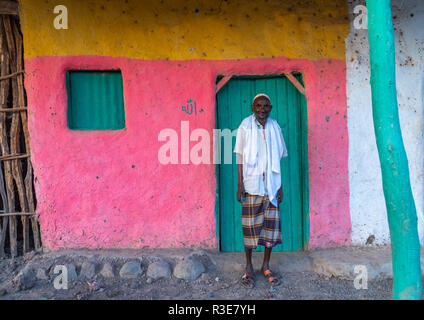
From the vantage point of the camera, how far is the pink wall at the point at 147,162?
3900mm

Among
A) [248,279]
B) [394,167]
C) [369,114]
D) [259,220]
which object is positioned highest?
[369,114]

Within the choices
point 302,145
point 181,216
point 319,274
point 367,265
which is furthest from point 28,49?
point 367,265

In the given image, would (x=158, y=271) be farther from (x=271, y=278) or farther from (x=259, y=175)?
(x=259, y=175)

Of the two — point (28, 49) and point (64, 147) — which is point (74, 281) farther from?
point (28, 49)

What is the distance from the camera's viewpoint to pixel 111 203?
394cm

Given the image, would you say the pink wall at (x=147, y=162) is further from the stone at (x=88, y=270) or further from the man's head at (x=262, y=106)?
the man's head at (x=262, y=106)

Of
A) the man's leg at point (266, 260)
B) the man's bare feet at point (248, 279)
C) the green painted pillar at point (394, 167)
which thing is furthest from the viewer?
the man's leg at point (266, 260)

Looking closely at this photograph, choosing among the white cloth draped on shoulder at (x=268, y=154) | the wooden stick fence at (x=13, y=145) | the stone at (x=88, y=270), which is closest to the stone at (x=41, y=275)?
the stone at (x=88, y=270)

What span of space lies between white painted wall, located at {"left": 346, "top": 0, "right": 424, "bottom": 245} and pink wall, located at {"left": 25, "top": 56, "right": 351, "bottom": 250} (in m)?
0.11

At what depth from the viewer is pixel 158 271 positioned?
3588mm

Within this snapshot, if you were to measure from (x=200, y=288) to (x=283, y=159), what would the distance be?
1785mm

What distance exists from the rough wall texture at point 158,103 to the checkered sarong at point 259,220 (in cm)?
74

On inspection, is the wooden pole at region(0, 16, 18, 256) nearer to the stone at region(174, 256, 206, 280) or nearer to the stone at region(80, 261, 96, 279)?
the stone at region(80, 261, 96, 279)

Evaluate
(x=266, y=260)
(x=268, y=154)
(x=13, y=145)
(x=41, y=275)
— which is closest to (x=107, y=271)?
(x=41, y=275)
